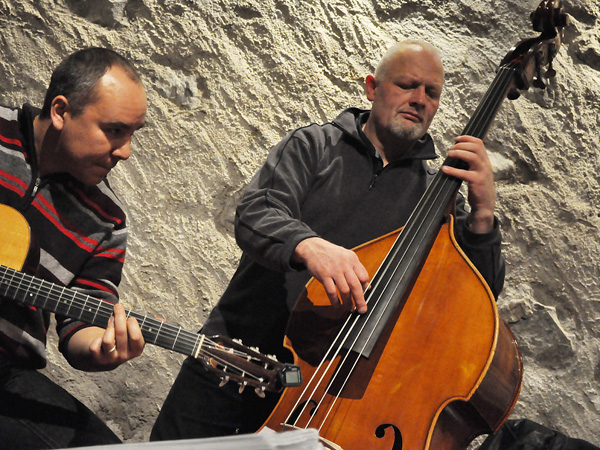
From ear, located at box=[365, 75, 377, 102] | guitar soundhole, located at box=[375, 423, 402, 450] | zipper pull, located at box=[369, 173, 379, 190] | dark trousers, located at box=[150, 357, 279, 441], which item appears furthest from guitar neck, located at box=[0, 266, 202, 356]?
ear, located at box=[365, 75, 377, 102]

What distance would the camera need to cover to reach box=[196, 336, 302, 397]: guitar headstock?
4.02 ft

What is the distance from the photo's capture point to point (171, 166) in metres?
2.19

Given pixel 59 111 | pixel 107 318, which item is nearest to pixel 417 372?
pixel 107 318

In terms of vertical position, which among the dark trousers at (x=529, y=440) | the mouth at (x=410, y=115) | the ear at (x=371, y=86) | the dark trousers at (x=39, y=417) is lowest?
the dark trousers at (x=529, y=440)

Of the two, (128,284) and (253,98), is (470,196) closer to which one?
(253,98)

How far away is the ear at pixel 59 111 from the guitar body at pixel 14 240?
25cm

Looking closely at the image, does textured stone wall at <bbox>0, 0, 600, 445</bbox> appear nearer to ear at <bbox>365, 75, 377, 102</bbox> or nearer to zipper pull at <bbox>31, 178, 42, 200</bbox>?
ear at <bbox>365, 75, 377, 102</bbox>

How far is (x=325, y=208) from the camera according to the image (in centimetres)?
162

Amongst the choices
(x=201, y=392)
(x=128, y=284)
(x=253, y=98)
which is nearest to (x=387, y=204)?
(x=201, y=392)

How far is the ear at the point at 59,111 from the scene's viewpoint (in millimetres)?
1451

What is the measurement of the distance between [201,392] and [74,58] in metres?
0.88

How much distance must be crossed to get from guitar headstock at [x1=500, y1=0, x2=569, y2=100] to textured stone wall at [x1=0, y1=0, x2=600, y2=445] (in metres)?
0.44

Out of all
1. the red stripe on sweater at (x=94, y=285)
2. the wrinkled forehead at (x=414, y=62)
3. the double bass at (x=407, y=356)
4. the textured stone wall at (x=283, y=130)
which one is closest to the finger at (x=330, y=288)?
the double bass at (x=407, y=356)

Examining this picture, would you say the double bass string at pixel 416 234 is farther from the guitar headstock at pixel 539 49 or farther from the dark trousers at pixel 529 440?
the dark trousers at pixel 529 440
